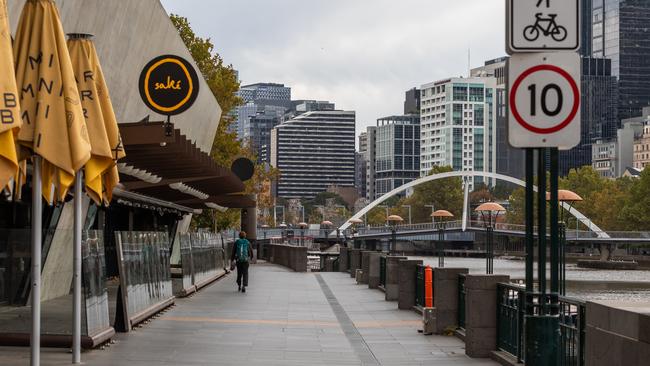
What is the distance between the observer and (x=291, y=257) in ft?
190

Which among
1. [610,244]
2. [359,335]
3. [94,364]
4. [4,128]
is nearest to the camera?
[4,128]

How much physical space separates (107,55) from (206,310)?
8716 mm

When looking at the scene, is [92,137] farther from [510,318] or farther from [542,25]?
[542,25]

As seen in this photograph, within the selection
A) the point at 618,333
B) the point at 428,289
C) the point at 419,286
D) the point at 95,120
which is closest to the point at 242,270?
the point at 419,286

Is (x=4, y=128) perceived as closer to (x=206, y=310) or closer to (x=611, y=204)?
(x=206, y=310)

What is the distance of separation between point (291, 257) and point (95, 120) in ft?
148

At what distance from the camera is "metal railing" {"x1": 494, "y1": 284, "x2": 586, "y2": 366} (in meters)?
11.2

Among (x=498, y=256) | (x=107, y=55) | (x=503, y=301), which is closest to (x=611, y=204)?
(x=498, y=256)

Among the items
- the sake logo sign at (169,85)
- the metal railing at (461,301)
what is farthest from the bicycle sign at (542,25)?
the sake logo sign at (169,85)

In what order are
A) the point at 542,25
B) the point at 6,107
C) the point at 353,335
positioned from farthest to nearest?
1. the point at 353,335
2. the point at 6,107
3. the point at 542,25

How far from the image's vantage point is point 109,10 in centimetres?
2767

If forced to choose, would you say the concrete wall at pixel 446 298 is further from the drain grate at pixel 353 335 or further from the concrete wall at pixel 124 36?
the concrete wall at pixel 124 36

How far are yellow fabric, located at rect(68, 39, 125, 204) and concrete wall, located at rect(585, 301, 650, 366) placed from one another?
659 cm

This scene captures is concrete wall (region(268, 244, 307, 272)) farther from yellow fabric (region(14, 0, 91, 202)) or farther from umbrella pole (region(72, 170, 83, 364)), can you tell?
yellow fabric (region(14, 0, 91, 202))
